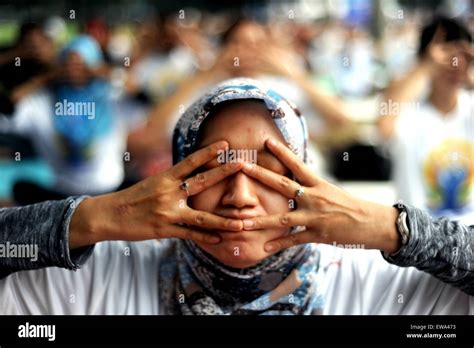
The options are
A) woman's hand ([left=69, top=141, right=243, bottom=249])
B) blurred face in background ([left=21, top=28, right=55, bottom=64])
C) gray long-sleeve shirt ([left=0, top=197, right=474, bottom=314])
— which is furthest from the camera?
blurred face in background ([left=21, top=28, right=55, bottom=64])

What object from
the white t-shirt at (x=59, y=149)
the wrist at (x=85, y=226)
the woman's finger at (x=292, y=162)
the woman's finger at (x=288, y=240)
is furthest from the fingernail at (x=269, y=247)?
the white t-shirt at (x=59, y=149)

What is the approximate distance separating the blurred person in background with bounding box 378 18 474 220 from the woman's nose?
0.62 meters

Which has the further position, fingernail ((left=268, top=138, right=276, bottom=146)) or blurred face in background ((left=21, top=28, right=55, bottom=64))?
blurred face in background ((left=21, top=28, right=55, bottom=64))

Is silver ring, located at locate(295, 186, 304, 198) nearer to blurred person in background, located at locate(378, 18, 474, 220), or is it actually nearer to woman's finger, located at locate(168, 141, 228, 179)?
woman's finger, located at locate(168, 141, 228, 179)

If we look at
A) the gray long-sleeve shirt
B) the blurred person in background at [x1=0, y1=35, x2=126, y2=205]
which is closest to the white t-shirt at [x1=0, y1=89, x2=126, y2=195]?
the blurred person in background at [x1=0, y1=35, x2=126, y2=205]

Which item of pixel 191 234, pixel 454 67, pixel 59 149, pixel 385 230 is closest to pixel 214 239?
pixel 191 234

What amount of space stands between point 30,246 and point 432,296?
639 mm

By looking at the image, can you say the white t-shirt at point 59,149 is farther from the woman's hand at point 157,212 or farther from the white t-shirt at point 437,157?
the white t-shirt at point 437,157

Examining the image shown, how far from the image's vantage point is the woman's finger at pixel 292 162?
1034 mm

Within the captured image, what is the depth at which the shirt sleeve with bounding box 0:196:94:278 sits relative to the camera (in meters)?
1.05

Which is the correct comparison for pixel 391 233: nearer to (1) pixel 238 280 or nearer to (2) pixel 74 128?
(1) pixel 238 280

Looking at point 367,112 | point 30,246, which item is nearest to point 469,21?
point 367,112
